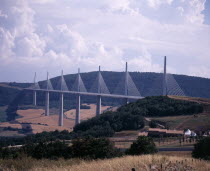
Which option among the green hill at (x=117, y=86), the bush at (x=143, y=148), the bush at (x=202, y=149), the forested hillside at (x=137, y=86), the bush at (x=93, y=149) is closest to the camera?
the bush at (x=93, y=149)

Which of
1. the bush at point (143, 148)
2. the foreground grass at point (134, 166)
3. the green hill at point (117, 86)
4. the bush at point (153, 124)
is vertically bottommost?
the bush at point (153, 124)

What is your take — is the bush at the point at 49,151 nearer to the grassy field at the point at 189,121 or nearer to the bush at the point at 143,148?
the bush at the point at 143,148

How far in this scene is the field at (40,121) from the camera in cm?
5991

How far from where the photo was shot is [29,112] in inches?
3346

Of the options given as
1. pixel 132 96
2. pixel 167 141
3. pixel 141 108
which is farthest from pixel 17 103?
pixel 167 141

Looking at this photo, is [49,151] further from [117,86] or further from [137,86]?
[137,86]

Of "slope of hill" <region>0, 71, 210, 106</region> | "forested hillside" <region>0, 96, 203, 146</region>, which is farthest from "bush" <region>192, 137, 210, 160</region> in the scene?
"slope of hill" <region>0, 71, 210, 106</region>

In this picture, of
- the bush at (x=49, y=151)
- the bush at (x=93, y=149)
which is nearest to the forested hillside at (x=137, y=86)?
the bush at (x=49, y=151)

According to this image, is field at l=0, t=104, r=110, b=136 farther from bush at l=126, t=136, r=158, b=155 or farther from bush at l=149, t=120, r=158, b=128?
bush at l=126, t=136, r=158, b=155

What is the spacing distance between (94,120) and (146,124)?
720cm

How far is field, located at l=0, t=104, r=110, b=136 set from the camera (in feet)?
197

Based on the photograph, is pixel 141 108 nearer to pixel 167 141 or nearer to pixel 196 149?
pixel 167 141

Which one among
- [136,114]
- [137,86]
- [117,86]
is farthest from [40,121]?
[137,86]

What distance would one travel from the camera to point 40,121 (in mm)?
68938
